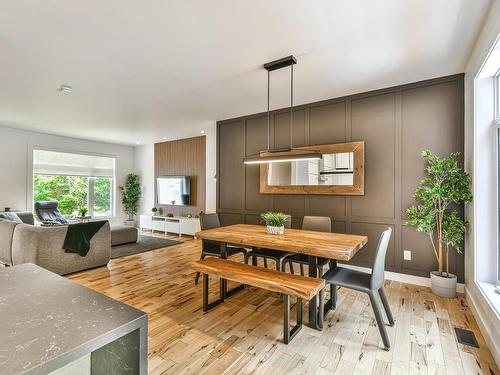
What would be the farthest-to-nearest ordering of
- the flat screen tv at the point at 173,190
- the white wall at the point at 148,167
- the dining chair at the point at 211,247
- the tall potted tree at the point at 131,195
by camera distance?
the tall potted tree at the point at 131,195 → the flat screen tv at the point at 173,190 → the white wall at the point at 148,167 → the dining chair at the point at 211,247

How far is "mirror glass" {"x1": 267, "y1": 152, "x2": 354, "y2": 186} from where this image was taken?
3.97 meters

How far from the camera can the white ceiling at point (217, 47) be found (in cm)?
212

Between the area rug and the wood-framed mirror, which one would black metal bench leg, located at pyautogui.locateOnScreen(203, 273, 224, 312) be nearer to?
the wood-framed mirror

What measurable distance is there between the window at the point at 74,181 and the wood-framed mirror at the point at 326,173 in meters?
5.69

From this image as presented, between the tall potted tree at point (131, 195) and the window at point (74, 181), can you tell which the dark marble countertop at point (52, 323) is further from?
the tall potted tree at point (131, 195)

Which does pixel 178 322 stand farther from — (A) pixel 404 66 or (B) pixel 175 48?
(A) pixel 404 66

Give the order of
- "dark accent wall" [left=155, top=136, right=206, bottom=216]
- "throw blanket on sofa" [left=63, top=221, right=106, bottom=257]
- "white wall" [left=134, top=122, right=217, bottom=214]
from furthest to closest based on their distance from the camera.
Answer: "dark accent wall" [left=155, top=136, right=206, bottom=216] → "white wall" [left=134, top=122, right=217, bottom=214] → "throw blanket on sofa" [left=63, top=221, right=106, bottom=257]

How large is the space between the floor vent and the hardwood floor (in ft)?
0.18

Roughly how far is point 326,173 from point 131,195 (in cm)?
646

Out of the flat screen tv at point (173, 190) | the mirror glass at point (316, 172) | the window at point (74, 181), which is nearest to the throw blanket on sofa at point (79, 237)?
the mirror glass at point (316, 172)

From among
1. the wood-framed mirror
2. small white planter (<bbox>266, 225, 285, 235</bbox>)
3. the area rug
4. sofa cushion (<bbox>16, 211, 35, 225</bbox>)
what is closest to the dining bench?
small white planter (<bbox>266, 225, 285, 235</bbox>)

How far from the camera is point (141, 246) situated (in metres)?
5.59

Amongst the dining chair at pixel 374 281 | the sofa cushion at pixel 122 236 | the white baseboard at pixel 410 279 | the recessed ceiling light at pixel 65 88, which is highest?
the recessed ceiling light at pixel 65 88

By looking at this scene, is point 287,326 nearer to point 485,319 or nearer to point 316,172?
point 485,319
